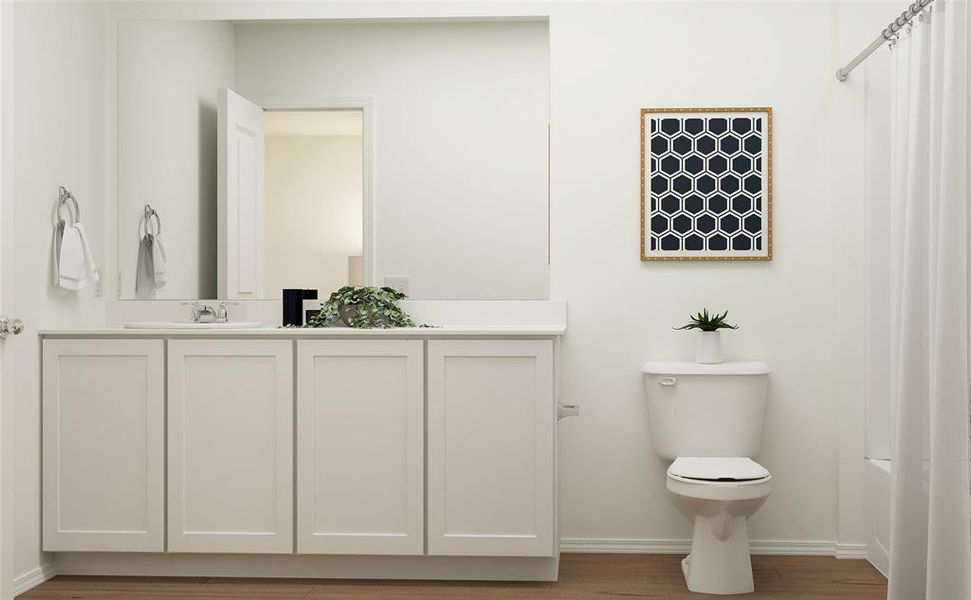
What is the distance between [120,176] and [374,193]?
3.21 feet

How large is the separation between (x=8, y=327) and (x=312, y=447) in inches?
38.3

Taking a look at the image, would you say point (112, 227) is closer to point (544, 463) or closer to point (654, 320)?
point (544, 463)

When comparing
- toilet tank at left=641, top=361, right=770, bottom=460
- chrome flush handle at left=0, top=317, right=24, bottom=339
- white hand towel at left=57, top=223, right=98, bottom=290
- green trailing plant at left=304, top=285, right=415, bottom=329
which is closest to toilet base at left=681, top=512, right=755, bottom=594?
toilet tank at left=641, top=361, right=770, bottom=460

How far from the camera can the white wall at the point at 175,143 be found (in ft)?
11.2

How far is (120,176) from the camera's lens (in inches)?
135

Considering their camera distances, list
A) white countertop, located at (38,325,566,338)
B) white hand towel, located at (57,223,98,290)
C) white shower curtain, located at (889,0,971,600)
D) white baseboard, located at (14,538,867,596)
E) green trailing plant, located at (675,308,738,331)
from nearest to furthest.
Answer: white shower curtain, located at (889,0,971,600)
white countertop, located at (38,325,566,338)
white hand towel, located at (57,223,98,290)
green trailing plant, located at (675,308,738,331)
white baseboard, located at (14,538,867,596)

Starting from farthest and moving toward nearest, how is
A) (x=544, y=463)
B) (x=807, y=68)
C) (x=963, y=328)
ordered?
(x=807, y=68)
(x=544, y=463)
(x=963, y=328)

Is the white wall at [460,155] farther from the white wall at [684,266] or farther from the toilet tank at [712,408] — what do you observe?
the toilet tank at [712,408]

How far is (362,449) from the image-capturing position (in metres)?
2.94

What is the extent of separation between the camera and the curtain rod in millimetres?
2336

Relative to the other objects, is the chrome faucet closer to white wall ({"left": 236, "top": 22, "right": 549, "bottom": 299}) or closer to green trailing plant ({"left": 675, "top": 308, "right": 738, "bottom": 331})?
white wall ({"left": 236, "top": 22, "right": 549, "bottom": 299})

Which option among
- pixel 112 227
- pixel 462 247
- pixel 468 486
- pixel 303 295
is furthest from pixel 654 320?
pixel 112 227

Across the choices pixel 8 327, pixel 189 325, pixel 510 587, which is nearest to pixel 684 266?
pixel 510 587

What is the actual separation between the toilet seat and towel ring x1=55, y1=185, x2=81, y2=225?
222cm
